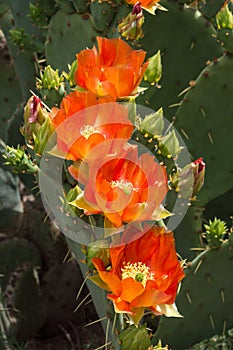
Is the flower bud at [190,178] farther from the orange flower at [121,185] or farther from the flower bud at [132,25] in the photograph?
the flower bud at [132,25]

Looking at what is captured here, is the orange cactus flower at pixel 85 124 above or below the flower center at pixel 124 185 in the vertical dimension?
above

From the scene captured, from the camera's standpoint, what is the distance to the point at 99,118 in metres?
0.96

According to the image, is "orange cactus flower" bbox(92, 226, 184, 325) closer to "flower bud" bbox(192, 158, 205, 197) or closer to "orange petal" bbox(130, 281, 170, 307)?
"orange petal" bbox(130, 281, 170, 307)

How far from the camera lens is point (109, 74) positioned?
3.18 feet

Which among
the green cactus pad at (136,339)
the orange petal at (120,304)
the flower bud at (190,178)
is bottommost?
the green cactus pad at (136,339)

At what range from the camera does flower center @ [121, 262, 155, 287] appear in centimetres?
91

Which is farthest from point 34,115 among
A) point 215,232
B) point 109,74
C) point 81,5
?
point 81,5

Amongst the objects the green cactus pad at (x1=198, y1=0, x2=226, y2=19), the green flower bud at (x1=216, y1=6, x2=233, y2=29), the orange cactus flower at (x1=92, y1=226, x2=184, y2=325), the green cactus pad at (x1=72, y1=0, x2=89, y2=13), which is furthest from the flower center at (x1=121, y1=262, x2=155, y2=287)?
the green cactus pad at (x1=198, y1=0, x2=226, y2=19)

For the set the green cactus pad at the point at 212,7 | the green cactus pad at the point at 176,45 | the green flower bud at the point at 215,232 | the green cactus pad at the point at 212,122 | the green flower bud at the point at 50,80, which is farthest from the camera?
the green cactus pad at the point at 212,7

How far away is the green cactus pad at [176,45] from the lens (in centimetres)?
171

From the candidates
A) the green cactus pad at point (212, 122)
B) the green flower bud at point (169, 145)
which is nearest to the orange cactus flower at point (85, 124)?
the green flower bud at point (169, 145)

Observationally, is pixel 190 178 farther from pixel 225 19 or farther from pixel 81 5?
pixel 81 5

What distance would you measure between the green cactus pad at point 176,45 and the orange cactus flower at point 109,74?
64 centimetres

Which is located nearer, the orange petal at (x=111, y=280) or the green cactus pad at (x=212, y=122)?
the orange petal at (x=111, y=280)
